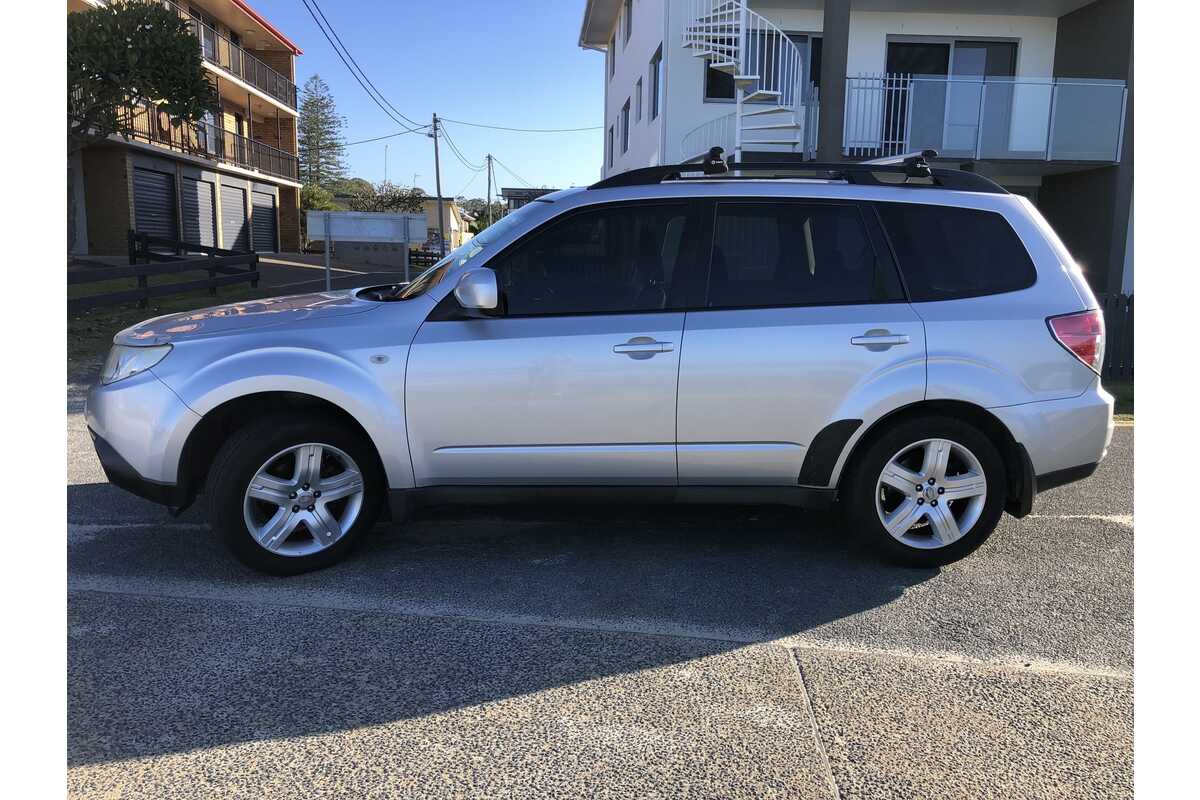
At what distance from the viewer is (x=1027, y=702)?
3020 mm

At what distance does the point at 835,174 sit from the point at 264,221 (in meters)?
37.3

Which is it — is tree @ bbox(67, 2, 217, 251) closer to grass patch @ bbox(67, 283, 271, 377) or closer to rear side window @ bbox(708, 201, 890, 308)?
grass patch @ bbox(67, 283, 271, 377)

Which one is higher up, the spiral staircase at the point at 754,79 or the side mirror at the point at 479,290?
the spiral staircase at the point at 754,79

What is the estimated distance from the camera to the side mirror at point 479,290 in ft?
12.5

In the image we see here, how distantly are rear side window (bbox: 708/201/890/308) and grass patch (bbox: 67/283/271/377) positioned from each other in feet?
28.3

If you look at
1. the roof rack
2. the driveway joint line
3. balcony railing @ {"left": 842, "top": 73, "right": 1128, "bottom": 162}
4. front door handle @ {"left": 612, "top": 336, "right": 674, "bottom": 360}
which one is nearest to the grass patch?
the roof rack

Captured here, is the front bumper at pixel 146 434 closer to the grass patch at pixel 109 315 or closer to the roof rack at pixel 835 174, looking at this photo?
the roof rack at pixel 835 174

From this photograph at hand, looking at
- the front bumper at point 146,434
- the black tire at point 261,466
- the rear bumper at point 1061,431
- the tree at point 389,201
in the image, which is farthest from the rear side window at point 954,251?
the tree at point 389,201

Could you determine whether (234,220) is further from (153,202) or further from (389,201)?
(389,201)

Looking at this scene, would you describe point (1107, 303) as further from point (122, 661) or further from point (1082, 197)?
point (122, 661)

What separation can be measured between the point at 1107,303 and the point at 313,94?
81.5 m

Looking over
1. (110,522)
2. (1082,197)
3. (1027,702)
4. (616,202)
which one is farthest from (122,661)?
(1082,197)

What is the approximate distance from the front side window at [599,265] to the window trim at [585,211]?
1cm

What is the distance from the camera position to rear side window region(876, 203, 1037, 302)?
4.14 m
